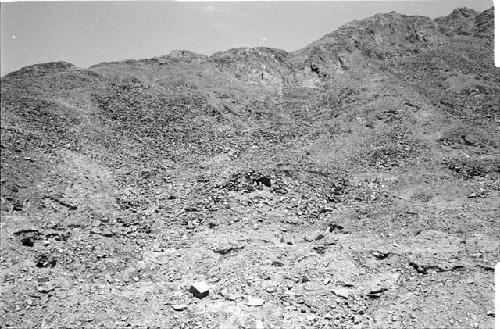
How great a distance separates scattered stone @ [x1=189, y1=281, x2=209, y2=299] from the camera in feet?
25.9

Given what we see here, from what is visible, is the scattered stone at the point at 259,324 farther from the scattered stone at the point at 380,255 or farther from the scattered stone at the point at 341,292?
the scattered stone at the point at 380,255

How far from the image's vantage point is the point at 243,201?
12.2 metres

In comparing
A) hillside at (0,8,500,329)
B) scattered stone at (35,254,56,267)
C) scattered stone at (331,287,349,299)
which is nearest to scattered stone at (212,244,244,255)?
hillside at (0,8,500,329)

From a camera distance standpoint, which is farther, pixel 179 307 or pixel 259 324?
pixel 179 307

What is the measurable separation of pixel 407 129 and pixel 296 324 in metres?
14.6

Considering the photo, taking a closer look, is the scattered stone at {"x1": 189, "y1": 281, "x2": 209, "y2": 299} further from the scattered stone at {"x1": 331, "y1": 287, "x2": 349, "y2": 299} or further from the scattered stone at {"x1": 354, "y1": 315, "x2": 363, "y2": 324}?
the scattered stone at {"x1": 354, "y1": 315, "x2": 363, "y2": 324}

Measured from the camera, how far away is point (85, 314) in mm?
7340

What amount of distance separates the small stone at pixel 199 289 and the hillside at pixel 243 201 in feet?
0.44

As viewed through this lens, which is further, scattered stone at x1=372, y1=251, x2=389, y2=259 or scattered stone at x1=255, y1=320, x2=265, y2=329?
scattered stone at x1=372, y1=251, x2=389, y2=259

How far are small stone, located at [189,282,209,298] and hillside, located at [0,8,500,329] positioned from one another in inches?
5.3

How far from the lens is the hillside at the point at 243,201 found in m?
7.57

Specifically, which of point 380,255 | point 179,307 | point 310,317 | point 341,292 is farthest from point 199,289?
point 380,255

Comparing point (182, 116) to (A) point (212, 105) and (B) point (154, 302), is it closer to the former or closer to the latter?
(A) point (212, 105)

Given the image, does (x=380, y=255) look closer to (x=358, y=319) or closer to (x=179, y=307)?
(x=358, y=319)
